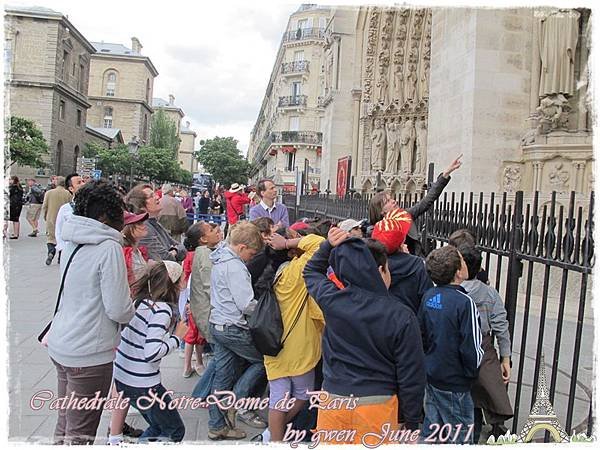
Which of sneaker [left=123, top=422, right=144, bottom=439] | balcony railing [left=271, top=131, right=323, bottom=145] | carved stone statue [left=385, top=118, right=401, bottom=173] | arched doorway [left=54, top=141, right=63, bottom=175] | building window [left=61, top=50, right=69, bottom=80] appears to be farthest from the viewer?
balcony railing [left=271, top=131, right=323, bottom=145]

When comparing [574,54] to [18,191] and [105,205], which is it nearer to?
[105,205]

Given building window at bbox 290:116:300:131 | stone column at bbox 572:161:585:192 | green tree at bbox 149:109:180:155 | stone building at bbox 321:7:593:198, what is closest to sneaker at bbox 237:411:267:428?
stone building at bbox 321:7:593:198

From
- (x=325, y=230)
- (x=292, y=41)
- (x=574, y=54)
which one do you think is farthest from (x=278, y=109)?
(x=325, y=230)

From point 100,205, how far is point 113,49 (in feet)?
285

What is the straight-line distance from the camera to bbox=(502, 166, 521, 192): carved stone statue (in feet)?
25.5

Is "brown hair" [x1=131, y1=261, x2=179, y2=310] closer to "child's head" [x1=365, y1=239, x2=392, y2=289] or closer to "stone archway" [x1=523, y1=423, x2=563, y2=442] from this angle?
"child's head" [x1=365, y1=239, x2=392, y2=289]

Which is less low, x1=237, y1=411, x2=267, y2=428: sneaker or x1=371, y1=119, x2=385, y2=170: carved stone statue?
x1=371, y1=119, x2=385, y2=170: carved stone statue

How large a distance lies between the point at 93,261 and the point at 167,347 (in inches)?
30.4

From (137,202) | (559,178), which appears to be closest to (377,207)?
(137,202)

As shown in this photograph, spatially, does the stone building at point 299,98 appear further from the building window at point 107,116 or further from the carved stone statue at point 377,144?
the carved stone statue at point 377,144

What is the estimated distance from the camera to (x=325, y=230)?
4.20m

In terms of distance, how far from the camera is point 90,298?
292 cm

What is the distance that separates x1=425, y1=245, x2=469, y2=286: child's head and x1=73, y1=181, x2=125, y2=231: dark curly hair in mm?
1940

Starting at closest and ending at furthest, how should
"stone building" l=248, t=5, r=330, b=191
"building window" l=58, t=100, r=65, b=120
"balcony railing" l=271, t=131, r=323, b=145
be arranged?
"building window" l=58, t=100, r=65, b=120, "balcony railing" l=271, t=131, r=323, b=145, "stone building" l=248, t=5, r=330, b=191
